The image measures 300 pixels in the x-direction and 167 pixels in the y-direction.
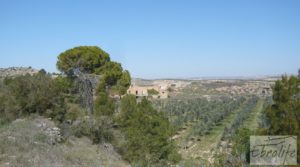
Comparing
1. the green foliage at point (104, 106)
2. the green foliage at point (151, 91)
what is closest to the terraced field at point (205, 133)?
the green foliage at point (104, 106)

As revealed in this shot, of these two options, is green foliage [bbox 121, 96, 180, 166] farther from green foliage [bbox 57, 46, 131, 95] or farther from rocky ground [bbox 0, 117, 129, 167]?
green foliage [bbox 57, 46, 131, 95]

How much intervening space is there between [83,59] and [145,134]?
1359cm

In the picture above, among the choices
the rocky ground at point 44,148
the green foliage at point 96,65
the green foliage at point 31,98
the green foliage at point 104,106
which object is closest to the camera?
the rocky ground at point 44,148

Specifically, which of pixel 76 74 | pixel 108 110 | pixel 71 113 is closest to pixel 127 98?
pixel 108 110

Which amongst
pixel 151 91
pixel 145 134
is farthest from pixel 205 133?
pixel 151 91

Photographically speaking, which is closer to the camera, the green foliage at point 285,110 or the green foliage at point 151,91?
the green foliage at point 285,110

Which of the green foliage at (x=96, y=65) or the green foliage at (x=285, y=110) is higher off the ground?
the green foliage at (x=96, y=65)

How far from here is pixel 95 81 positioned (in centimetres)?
2950

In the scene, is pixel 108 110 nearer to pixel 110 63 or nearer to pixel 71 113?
pixel 71 113

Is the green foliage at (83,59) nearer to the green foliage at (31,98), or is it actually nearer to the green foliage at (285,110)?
the green foliage at (31,98)

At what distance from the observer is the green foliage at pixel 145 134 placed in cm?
1741

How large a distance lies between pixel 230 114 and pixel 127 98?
32.9 meters

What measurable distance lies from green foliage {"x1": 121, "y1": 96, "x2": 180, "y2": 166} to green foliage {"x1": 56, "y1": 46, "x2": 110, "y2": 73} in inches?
389
